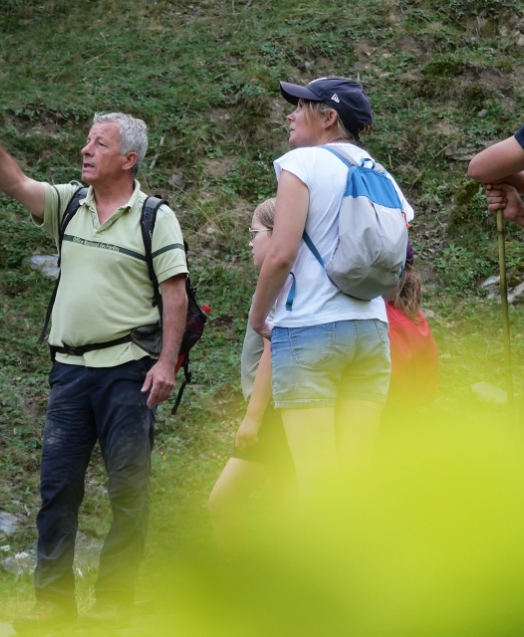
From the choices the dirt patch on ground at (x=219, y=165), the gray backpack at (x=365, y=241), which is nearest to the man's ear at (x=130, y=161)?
the gray backpack at (x=365, y=241)

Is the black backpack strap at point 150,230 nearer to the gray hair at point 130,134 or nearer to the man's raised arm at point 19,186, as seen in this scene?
the gray hair at point 130,134

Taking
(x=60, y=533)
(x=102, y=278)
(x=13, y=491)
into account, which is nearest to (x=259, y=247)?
(x=102, y=278)

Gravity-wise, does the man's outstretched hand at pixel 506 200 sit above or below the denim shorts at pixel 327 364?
above

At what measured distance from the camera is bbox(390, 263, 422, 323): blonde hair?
393cm

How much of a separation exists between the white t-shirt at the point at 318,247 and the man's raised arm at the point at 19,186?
1205 millimetres

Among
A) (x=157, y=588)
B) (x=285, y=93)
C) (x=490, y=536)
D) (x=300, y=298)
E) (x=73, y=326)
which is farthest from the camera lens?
(x=73, y=326)

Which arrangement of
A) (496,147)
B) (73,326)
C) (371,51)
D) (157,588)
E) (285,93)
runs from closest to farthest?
(157,588) → (496,147) → (285,93) → (73,326) → (371,51)

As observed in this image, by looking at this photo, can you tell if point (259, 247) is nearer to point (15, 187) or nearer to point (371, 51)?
point (15, 187)

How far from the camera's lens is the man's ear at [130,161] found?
12.7 feet

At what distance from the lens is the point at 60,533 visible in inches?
145

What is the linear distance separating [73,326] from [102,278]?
23cm

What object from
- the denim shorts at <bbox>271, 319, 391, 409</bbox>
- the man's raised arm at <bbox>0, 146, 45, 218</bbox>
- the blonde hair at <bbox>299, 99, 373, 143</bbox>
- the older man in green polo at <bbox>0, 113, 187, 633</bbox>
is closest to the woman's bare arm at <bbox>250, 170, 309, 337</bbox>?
the denim shorts at <bbox>271, 319, 391, 409</bbox>

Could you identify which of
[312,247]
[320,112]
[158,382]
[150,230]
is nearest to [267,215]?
[150,230]

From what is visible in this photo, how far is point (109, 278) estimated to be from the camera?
3672mm
